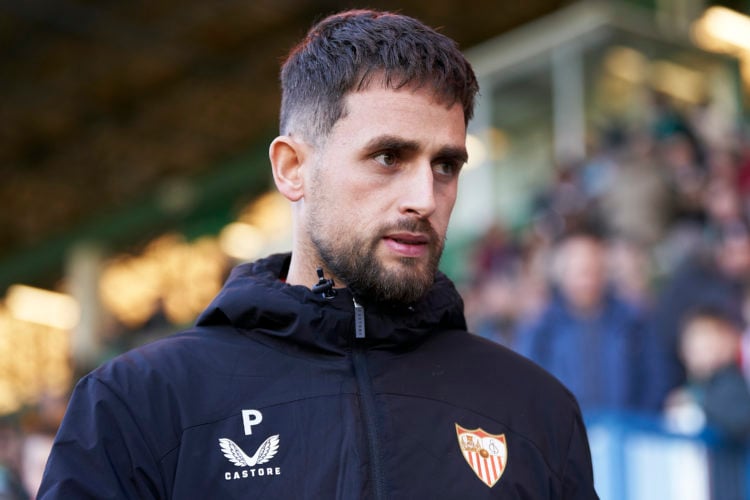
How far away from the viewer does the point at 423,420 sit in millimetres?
2117

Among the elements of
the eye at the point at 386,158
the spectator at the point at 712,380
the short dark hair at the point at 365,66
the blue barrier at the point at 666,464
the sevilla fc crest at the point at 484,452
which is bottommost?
the blue barrier at the point at 666,464

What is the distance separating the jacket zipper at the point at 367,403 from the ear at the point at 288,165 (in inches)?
10.6

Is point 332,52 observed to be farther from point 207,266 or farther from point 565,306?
point 207,266

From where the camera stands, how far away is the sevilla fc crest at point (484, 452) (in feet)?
6.85

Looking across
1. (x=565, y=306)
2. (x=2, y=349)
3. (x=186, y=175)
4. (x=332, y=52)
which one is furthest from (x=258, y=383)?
(x=2, y=349)

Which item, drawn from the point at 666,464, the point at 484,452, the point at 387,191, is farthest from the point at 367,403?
the point at 666,464

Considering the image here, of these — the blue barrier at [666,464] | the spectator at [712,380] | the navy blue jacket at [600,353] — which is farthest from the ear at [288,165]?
the navy blue jacket at [600,353]

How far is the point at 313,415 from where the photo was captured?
2.08 metres

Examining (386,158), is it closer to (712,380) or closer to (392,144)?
(392,144)

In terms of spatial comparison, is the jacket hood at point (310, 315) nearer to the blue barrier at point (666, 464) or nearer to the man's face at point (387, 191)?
the man's face at point (387, 191)

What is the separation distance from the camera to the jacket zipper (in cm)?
201

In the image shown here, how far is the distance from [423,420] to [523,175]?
38.3 feet

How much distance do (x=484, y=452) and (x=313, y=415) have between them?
0.29 m

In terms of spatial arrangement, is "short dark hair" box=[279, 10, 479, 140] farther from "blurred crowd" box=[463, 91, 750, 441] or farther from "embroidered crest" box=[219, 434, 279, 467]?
"blurred crowd" box=[463, 91, 750, 441]
